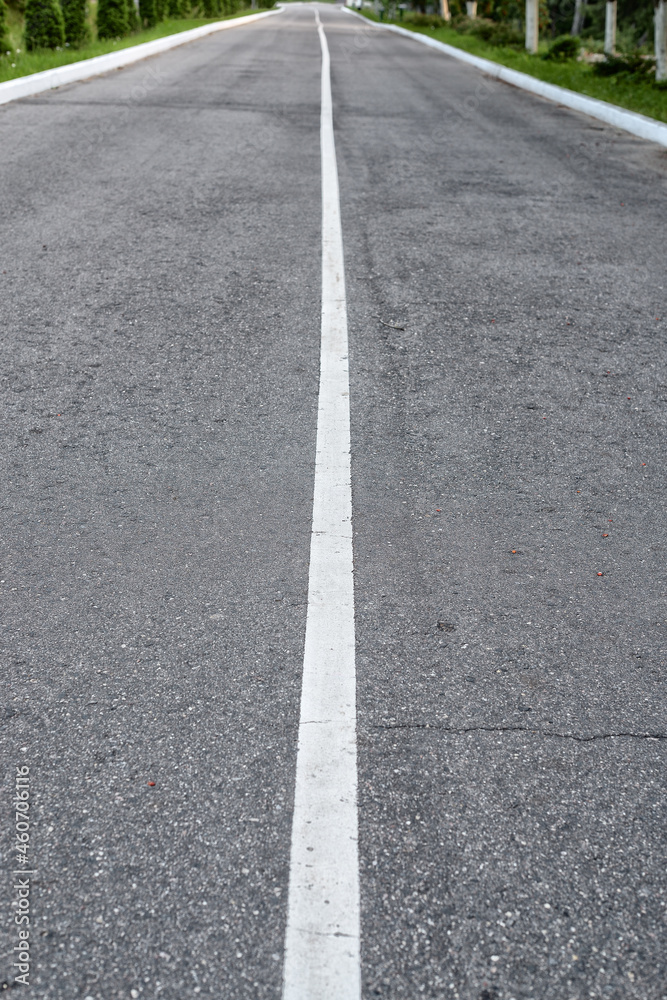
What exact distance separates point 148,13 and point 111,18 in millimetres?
6741

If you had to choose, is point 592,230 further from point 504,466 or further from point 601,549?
point 601,549

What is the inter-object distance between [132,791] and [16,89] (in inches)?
563

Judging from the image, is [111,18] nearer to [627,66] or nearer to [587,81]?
[587,81]

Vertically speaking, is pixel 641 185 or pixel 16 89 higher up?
pixel 16 89

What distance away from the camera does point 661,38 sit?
17.6 meters

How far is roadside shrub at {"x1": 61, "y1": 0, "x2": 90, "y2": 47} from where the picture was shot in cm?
2222

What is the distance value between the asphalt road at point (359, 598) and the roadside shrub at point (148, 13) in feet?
92.6

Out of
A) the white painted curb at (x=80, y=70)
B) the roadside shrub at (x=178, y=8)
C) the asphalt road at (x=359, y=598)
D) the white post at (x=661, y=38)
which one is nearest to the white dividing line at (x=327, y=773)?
the asphalt road at (x=359, y=598)

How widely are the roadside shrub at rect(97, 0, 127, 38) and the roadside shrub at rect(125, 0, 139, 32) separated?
1.35 feet

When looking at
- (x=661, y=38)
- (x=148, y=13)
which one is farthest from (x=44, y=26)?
(x=661, y=38)

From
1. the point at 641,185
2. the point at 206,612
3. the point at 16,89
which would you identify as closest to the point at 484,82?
the point at 16,89

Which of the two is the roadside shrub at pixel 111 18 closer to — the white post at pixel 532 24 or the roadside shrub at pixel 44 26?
the roadside shrub at pixel 44 26

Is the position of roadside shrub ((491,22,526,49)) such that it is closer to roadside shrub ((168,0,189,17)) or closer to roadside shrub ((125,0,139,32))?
roadside shrub ((125,0,139,32))

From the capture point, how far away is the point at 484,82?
20547 mm
